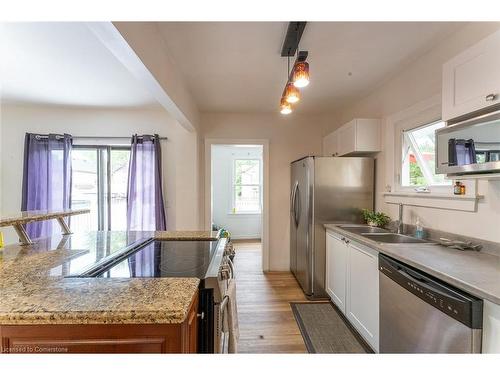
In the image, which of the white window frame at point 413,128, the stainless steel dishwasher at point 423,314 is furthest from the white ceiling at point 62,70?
the white window frame at point 413,128

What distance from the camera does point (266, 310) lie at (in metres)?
2.68

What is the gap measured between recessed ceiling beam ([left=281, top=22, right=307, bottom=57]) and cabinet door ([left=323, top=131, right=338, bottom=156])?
5.48 ft

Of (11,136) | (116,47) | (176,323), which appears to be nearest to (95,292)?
(176,323)

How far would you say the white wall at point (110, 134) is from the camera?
141 inches

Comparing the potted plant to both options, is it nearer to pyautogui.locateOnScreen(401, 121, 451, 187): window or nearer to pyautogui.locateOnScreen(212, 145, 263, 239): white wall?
pyautogui.locateOnScreen(401, 121, 451, 187): window

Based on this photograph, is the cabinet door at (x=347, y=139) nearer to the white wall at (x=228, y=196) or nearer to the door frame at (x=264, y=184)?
the door frame at (x=264, y=184)

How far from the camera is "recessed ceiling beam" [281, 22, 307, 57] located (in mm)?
1744

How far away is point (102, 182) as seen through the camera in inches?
151

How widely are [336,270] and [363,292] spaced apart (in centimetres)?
58

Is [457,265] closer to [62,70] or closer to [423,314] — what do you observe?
[423,314]

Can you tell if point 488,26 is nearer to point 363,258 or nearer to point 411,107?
point 411,107

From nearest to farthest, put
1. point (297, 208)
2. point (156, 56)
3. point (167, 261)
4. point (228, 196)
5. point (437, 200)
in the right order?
point (167, 261)
point (156, 56)
point (437, 200)
point (297, 208)
point (228, 196)

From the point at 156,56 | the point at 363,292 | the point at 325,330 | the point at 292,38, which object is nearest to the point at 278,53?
the point at 292,38

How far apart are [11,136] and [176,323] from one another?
4.38 m
